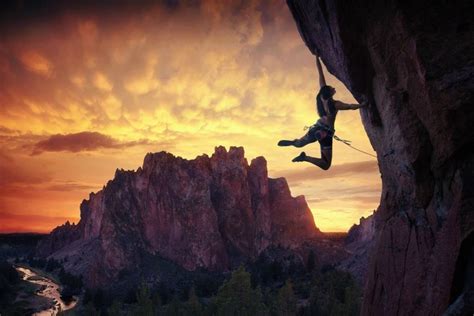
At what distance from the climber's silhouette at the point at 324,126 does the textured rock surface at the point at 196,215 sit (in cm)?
16060

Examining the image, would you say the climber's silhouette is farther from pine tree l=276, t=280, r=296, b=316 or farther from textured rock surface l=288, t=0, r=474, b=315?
pine tree l=276, t=280, r=296, b=316

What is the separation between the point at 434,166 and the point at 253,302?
56.2 metres

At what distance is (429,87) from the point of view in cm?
876

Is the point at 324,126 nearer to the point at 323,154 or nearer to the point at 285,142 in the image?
the point at 323,154

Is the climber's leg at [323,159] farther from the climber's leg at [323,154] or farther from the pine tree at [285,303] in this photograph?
the pine tree at [285,303]

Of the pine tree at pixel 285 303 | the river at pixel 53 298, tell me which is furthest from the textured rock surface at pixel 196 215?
the pine tree at pixel 285 303

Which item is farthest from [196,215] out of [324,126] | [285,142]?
[324,126]

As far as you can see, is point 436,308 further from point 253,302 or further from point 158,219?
point 158,219

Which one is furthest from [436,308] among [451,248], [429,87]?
[429,87]

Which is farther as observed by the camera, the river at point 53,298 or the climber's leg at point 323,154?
the river at point 53,298

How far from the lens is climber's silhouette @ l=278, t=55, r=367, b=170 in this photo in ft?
37.5

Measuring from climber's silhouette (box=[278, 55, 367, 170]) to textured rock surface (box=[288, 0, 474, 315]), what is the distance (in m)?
0.80

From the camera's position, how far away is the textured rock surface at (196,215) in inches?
6801

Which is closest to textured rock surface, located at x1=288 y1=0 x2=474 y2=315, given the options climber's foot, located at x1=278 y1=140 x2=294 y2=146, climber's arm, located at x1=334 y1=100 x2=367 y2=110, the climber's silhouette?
climber's arm, located at x1=334 y1=100 x2=367 y2=110
